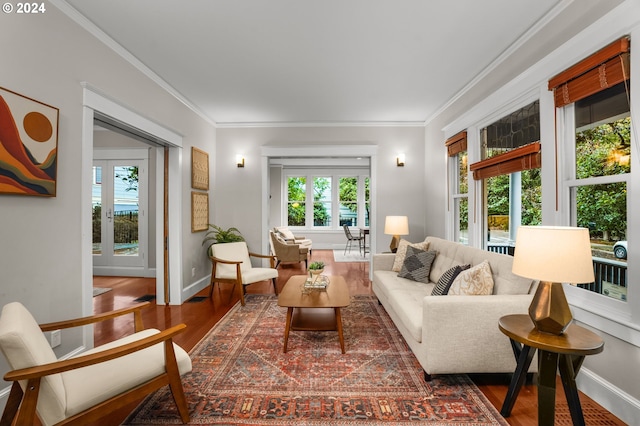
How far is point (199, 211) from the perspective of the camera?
4.51m

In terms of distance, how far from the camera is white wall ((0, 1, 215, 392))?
185 cm

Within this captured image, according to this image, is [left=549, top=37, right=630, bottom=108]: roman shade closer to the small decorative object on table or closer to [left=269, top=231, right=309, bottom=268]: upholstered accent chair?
the small decorative object on table

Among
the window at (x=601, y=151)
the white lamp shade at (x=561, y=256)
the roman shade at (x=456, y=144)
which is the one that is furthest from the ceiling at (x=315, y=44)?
the white lamp shade at (x=561, y=256)

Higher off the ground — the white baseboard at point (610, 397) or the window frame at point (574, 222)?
the window frame at point (574, 222)

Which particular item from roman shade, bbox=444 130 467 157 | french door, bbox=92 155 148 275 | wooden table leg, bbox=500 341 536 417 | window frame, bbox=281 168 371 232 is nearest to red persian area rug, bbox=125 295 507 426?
wooden table leg, bbox=500 341 536 417

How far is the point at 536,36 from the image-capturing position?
8.21 ft

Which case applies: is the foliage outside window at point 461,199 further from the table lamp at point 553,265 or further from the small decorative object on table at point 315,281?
the table lamp at point 553,265

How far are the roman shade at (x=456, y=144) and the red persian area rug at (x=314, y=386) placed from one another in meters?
2.41

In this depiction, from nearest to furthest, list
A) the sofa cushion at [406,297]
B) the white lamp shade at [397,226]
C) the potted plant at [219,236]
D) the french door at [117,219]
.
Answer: the sofa cushion at [406,297] < the white lamp shade at [397,226] < the potted plant at [219,236] < the french door at [117,219]

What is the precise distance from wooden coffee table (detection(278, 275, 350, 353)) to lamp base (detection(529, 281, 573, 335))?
1.37m

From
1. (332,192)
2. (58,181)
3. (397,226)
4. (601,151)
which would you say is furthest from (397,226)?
(332,192)

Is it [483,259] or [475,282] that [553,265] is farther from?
[483,259]

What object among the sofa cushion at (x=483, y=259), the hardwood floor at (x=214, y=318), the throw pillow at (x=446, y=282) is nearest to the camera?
the hardwood floor at (x=214, y=318)

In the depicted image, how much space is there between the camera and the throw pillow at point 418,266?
3373 millimetres
